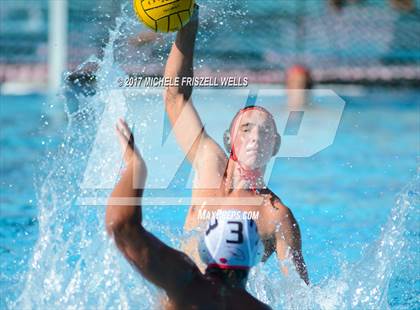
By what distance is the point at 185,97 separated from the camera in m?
3.21

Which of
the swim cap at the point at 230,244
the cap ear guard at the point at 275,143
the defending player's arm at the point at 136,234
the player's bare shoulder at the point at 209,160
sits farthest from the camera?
the player's bare shoulder at the point at 209,160

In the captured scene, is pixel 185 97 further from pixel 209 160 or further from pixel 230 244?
pixel 230 244

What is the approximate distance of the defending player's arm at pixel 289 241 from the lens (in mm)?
3010

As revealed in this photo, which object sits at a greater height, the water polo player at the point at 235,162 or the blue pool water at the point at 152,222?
the water polo player at the point at 235,162

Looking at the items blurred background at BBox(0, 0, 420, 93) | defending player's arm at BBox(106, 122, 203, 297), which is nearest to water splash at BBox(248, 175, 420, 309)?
defending player's arm at BBox(106, 122, 203, 297)

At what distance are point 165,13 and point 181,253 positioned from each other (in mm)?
997

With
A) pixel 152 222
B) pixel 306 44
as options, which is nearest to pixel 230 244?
pixel 152 222

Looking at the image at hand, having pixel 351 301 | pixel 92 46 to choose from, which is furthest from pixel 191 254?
pixel 92 46

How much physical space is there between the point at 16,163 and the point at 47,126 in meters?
1.49

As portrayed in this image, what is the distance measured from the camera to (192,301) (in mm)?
2508

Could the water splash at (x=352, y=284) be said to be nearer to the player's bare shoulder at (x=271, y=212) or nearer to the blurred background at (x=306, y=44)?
the player's bare shoulder at (x=271, y=212)

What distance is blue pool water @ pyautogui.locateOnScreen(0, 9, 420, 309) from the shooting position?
3.21 m

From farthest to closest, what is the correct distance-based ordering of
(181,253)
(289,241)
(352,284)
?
(352,284), (289,241), (181,253)

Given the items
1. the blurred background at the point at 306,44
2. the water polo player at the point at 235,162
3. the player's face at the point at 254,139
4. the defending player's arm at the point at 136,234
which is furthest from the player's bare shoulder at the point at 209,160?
the blurred background at the point at 306,44
